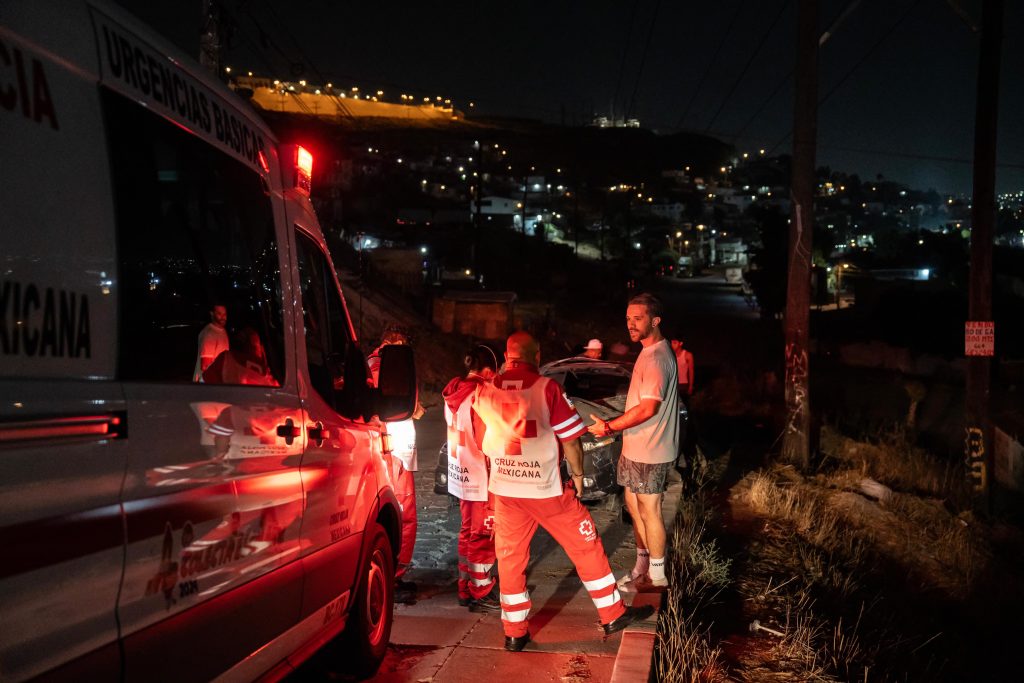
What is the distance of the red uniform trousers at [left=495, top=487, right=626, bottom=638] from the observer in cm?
513

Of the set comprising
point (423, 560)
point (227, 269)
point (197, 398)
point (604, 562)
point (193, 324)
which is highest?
point (227, 269)

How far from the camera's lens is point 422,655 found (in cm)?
528

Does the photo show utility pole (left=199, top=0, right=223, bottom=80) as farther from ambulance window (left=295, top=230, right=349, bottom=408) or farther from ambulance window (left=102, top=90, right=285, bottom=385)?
ambulance window (left=102, top=90, right=285, bottom=385)

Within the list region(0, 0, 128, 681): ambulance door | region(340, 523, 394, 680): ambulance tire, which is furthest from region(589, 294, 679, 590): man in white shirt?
region(0, 0, 128, 681): ambulance door

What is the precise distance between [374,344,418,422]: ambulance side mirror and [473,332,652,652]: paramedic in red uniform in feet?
2.82

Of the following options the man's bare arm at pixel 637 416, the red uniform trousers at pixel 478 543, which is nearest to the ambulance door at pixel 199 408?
the red uniform trousers at pixel 478 543

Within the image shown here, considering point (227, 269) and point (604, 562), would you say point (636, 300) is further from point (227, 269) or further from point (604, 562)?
point (227, 269)

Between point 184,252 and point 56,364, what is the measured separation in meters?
0.94

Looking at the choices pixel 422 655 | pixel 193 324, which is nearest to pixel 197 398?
pixel 193 324

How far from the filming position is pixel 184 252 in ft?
9.62

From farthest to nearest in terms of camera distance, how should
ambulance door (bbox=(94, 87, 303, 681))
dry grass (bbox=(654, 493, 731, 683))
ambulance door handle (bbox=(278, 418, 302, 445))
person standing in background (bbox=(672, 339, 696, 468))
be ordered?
1. person standing in background (bbox=(672, 339, 696, 468))
2. dry grass (bbox=(654, 493, 731, 683))
3. ambulance door handle (bbox=(278, 418, 302, 445))
4. ambulance door (bbox=(94, 87, 303, 681))

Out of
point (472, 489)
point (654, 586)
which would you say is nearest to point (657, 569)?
point (654, 586)

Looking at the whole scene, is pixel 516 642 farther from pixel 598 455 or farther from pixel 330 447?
pixel 598 455

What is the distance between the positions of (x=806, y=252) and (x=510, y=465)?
8868 mm
